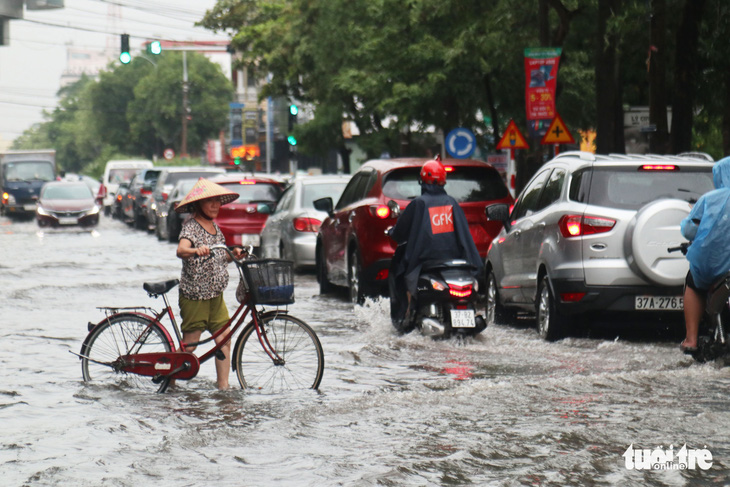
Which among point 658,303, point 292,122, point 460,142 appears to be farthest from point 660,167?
point 292,122

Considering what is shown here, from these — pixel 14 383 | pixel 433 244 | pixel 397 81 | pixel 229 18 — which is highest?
pixel 229 18

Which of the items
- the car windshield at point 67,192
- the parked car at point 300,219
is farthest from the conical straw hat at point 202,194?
the car windshield at point 67,192

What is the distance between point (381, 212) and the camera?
14.7 meters

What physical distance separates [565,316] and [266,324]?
3.59 meters

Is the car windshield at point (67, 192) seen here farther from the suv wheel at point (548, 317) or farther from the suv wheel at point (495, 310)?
the suv wheel at point (548, 317)

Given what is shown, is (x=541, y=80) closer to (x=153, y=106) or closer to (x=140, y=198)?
(x=140, y=198)

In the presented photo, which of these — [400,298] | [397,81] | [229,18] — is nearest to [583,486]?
[400,298]

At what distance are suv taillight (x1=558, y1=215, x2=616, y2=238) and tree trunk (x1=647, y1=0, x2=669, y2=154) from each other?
24.5 feet

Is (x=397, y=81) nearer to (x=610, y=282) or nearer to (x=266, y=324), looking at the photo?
(x=610, y=282)

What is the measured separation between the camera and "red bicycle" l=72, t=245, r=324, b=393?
9133 millimetres

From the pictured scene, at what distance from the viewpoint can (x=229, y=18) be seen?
5722 centimetres

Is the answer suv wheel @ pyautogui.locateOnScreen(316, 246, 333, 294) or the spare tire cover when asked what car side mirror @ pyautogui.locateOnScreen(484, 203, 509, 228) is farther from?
suv wheel @ pyautogui.locateOnScreen(316, 246, 333, 294)

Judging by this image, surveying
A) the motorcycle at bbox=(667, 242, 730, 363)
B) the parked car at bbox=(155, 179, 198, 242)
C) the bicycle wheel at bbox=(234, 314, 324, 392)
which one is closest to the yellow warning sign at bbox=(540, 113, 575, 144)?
the parked car at bbox=(155, 179, 198, 242)

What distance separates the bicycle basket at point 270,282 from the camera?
346 inches
